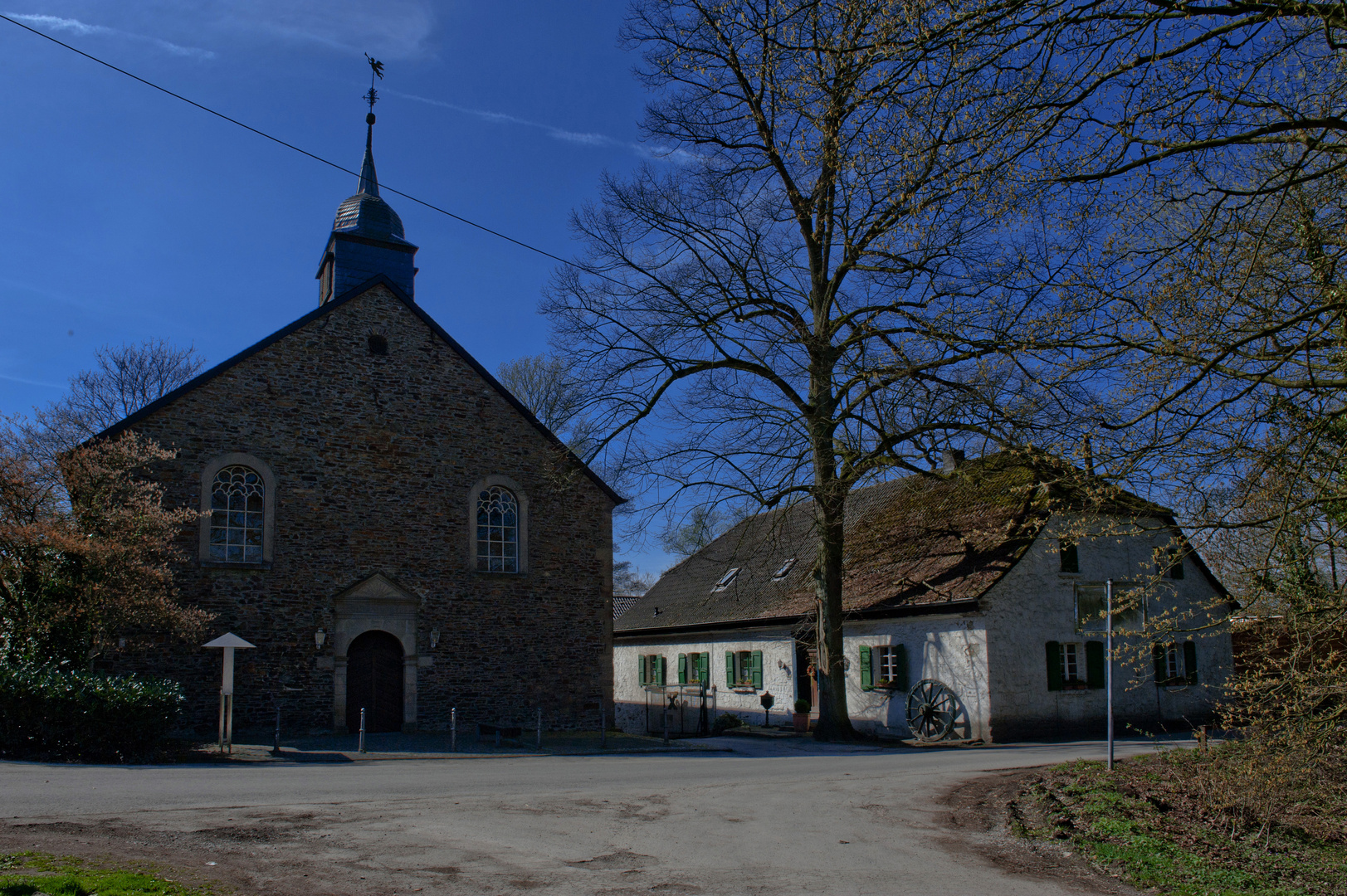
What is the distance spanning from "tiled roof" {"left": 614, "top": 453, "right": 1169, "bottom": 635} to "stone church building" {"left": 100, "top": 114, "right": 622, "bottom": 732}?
3.83 m

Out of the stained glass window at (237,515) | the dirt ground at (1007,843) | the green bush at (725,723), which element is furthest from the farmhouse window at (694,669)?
the dirt ground at (1007,843)

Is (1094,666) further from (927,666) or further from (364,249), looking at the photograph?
(364,249)

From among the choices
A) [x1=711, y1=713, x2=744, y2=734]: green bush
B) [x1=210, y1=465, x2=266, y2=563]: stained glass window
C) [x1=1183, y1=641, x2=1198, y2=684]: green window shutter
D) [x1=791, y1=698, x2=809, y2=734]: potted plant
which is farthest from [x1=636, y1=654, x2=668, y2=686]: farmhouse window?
[x1=210, y1=465, x2=266, y2=563]: stained glass window

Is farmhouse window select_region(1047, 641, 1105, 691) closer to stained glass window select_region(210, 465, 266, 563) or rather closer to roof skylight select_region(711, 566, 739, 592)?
roof skylight select_region(711, 566, 739, 592)

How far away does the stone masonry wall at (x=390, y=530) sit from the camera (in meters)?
17.4

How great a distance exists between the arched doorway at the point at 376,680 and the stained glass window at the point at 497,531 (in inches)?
96.9

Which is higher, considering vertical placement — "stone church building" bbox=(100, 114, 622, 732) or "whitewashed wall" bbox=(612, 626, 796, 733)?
"stone church building" bbox=(100, 114, 622, 732)

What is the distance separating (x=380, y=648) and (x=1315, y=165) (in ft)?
54.6

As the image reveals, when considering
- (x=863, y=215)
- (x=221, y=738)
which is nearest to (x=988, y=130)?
(x=863, y=215)

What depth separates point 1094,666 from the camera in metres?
20.8

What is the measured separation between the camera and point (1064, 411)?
45.1 ft

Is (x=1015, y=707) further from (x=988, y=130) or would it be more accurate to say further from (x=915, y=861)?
(x=988, y=130)

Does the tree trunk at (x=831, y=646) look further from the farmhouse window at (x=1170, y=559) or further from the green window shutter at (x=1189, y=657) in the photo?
the farmhouse window at (x=1170, y=559)

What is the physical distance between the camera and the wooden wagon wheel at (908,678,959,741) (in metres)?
19.5
